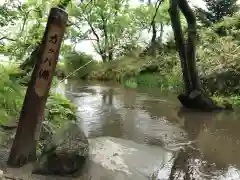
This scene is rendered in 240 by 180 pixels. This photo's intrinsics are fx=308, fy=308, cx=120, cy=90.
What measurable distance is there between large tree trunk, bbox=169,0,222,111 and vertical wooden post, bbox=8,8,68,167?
578cm

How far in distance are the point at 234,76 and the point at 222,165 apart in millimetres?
7422

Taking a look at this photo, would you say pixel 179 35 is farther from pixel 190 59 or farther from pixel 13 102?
pixel 13 102

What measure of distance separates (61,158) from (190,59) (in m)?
6.29

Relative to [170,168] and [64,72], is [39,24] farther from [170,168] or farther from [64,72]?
[64,72]

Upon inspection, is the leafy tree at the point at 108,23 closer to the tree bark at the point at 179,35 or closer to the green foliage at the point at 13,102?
the tree bark at the point at 179,35

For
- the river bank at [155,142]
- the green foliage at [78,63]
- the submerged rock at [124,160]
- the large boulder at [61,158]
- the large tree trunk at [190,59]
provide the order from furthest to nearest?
the green foliage at [78,63] → the large tree trunk at [190,59] → the river bank at [155,142] → the submerged rock at [124,160] → the large boulder at [61,158]

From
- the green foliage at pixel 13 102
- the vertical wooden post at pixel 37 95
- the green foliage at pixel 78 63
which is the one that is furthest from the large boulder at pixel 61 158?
the green foliage at pixel 78 63

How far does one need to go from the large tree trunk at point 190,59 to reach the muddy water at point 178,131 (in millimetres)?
446

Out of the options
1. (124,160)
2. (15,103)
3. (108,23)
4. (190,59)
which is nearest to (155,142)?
(124,160)

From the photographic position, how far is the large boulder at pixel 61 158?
3.56m

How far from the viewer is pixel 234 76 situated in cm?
1118

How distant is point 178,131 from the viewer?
21.5 ft

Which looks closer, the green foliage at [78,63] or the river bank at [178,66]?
the river bank at [178,66]

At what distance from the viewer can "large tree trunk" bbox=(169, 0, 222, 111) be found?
8.79 metres
